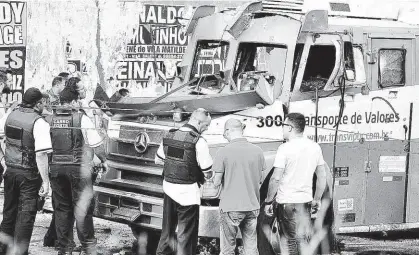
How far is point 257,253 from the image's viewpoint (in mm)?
10305

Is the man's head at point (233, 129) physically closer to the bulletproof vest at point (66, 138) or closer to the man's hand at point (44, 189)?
the bulletproof vest at point (66, 138)

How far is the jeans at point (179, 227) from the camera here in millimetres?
10312

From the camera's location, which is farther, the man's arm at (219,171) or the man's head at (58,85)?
the man's head at (58,85)

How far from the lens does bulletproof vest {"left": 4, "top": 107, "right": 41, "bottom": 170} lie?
1072 cm

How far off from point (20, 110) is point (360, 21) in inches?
167

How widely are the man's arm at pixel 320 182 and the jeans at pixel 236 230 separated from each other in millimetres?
655

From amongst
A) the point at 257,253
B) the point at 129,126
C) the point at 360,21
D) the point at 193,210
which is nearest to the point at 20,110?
the point at 129,126

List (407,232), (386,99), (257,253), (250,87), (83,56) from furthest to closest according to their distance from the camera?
1. (83,56)
2. (407,232)
3. (386,99)
4. (250,87)
5. (257,253)

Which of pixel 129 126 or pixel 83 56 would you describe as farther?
pixel 83 56

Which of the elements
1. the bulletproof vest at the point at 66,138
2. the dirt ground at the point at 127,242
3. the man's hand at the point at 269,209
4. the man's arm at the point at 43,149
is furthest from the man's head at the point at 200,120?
the dirt ground at the point at 127,242

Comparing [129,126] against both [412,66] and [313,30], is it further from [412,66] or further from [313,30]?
[412,66]

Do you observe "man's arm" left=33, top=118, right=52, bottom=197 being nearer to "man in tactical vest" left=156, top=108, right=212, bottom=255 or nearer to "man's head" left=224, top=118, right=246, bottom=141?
"man in tactical vest" left=156, top=108, right=212, bottom=255

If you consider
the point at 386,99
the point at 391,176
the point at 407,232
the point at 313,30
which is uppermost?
the point at 313,30

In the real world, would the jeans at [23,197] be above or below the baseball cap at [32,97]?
below
